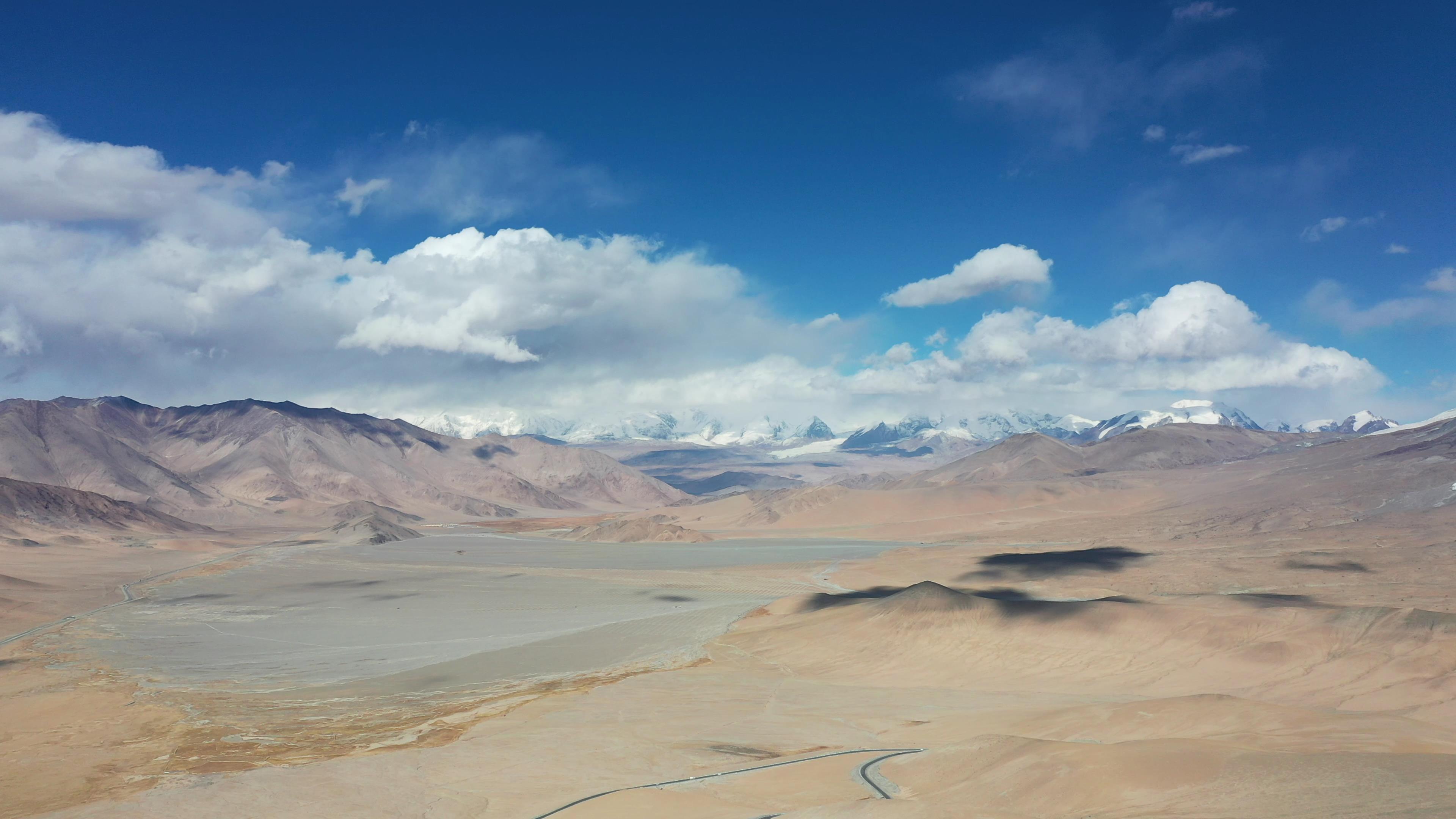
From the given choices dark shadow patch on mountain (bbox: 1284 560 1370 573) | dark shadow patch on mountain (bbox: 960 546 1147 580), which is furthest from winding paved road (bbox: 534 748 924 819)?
dark shadow patch on mountain (bbox: 1284 560 1370 573)

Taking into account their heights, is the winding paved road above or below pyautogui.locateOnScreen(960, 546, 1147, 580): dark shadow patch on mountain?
above

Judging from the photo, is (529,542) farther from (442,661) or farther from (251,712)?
(251,712)

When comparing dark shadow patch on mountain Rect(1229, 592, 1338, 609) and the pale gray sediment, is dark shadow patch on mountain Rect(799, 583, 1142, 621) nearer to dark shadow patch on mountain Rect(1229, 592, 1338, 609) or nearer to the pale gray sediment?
dark shadow patch on mountain Rect(1229, 592, 1338, 609)

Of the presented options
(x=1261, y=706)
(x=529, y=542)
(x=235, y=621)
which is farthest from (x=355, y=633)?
(x=529, y=542)

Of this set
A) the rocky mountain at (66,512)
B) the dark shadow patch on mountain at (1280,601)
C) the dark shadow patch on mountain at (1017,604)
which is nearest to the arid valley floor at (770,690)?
the dark shadow patch on mountain at (1017,604)

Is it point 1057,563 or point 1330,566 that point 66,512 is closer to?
point 1057,563

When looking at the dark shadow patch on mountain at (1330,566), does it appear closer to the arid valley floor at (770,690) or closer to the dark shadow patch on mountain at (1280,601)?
the arid valley floor at (770,690)

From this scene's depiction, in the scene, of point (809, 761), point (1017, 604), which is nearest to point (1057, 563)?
point (1017, 604)
